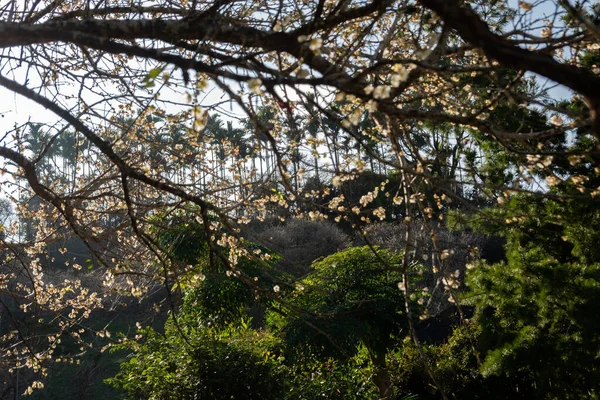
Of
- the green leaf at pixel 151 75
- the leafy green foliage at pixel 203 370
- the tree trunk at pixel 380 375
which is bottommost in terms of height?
the tree trunk at pixel 380 375

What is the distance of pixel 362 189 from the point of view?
52.3 feet

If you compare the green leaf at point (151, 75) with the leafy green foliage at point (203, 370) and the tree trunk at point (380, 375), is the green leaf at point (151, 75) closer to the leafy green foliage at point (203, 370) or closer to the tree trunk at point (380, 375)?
the leafy green foliage at point (203, 370)

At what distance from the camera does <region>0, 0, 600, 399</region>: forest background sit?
2.61m

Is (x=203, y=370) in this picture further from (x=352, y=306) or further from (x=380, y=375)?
(x=380, y=375)

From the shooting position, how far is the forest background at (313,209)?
8.55 feet

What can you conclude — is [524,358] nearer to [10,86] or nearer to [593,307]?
[593,307]

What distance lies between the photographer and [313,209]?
356cm

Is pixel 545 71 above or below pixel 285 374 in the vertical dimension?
above

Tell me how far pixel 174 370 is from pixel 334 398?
1914 millimetres

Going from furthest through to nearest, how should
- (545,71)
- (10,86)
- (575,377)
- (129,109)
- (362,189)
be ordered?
1. (362,189)
2. (575,377)
3. (129,109)
4. (10,86)
5. (545,71)

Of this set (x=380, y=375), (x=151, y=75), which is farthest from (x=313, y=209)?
(x=380, y=375)

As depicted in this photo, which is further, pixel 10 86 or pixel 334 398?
pixel 334 398

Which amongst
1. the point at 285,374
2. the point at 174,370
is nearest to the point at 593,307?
the point at 285,374

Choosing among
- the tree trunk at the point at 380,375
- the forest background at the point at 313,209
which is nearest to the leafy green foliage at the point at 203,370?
the forest background at the point at 313,209
